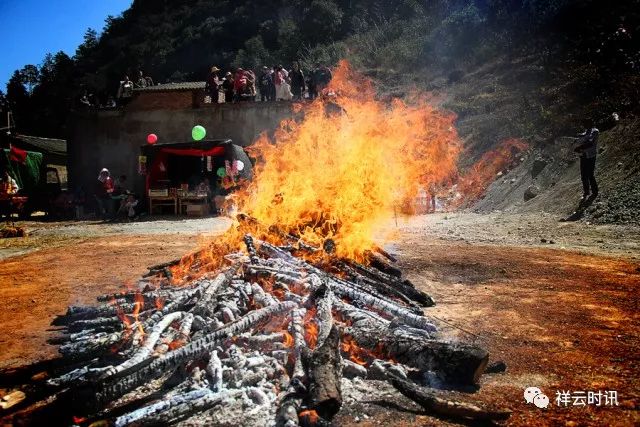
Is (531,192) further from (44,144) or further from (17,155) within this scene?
(44,144)

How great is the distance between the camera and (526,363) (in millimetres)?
4500

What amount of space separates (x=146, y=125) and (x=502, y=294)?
78.6 ft

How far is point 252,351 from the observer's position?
4613 mm

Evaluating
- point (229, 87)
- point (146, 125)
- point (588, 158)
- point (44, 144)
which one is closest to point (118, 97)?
point (146, 125)

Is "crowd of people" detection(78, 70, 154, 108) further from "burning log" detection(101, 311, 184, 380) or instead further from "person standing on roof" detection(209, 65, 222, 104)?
"burning log" detection(101, 311, 184, 380)

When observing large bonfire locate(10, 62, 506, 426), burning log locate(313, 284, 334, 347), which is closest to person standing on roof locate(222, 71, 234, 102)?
large bonfire locate(10, 62, 506, 426)

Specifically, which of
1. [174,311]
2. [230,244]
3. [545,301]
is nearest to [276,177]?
[230,244]

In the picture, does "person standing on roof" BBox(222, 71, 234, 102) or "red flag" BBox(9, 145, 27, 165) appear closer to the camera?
"red flag" BBox(9, 145, 27, 165)

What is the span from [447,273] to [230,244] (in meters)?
4.55

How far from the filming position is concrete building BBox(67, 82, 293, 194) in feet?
80.2

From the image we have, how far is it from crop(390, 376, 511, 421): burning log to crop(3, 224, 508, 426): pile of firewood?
0.01 metres

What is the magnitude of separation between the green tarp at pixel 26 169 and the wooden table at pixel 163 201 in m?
9.54

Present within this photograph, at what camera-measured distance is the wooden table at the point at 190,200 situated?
70.2 feet

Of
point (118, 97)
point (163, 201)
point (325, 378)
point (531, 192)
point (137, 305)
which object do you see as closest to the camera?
point (325, 378)
